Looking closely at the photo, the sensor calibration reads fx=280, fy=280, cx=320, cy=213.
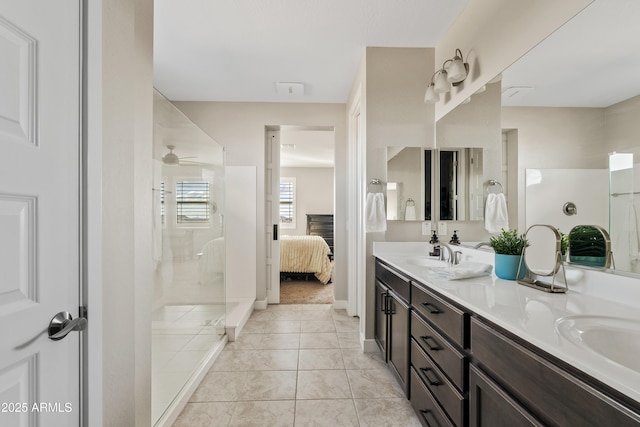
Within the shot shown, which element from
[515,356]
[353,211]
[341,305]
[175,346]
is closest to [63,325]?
[175,346]

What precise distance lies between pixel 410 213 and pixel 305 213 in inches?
215

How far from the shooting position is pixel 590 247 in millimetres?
1122

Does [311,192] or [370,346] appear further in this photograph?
[311,192]

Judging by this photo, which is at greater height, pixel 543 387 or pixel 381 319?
pixel 543 387

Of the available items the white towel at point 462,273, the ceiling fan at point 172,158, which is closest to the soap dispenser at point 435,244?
the white towel at point 462,273

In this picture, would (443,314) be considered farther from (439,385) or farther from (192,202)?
(192,202)

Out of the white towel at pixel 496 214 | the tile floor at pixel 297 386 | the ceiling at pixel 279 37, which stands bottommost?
the tile floor at pixel 297 386

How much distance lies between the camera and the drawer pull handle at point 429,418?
1.30 m

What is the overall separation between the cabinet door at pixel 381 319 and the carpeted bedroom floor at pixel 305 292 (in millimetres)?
1509

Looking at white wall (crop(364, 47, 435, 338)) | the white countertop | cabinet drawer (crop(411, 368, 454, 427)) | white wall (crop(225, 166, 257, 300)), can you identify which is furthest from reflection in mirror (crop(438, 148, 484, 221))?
white wall (crop(225, 166, 257, 300))

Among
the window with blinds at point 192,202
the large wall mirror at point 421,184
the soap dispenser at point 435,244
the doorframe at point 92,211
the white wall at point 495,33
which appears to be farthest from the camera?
the large wall mirror at point 421,184

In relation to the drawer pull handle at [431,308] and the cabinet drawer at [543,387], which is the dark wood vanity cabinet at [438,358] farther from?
the cabinet drawer at [543,387]

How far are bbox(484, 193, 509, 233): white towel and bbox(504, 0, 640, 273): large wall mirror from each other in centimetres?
12

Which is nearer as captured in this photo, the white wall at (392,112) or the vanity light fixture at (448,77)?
the vanity light fixture at (448,77)
